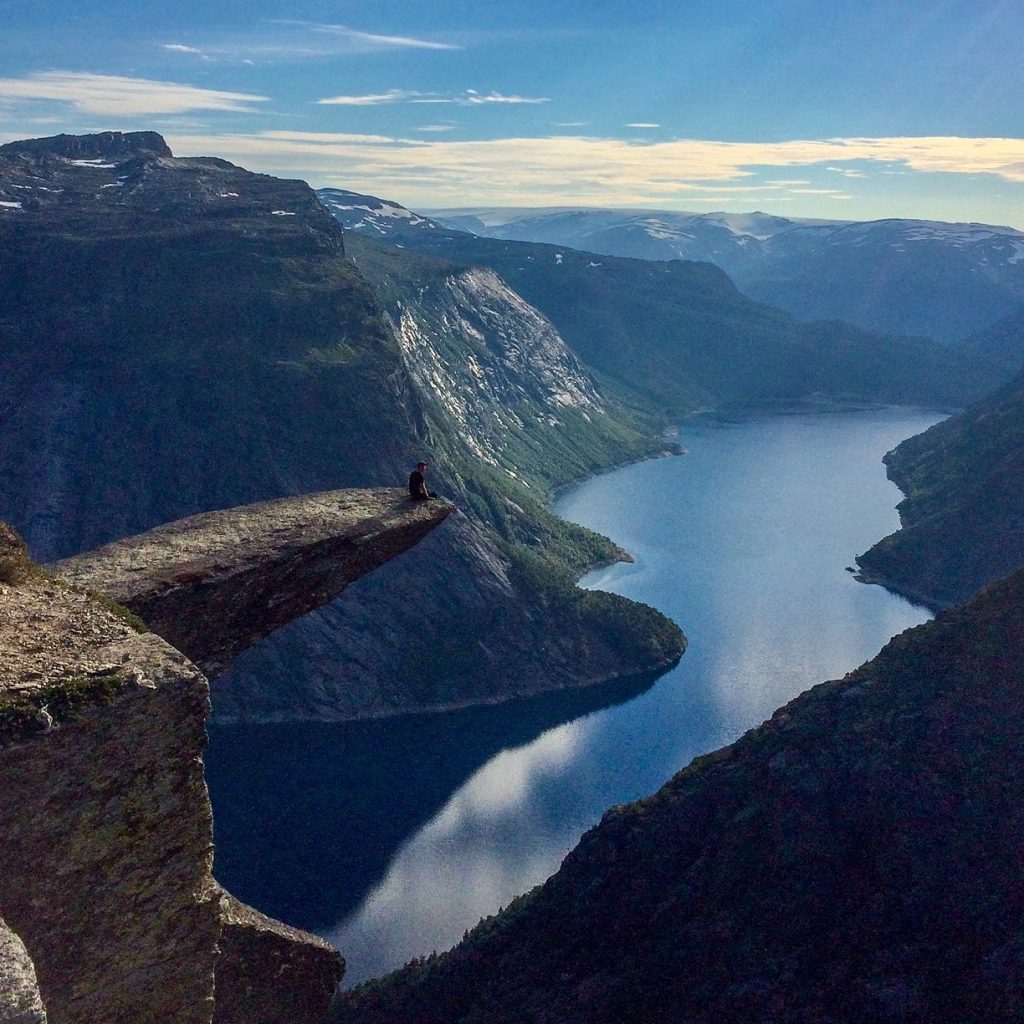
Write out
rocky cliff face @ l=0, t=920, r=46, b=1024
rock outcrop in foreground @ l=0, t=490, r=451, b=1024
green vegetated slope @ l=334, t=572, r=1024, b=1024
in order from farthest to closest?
green vegetated slope @ l=334, t=572, r=1024, b=1024 → rock outcrop in foreground @ l=0, t=490, r=451, b=1024 → rocky cliff face @ l=0, t=920, r=46, b=1024

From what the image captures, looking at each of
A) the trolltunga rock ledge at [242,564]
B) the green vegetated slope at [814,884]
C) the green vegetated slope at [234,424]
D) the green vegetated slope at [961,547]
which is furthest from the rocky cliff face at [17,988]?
the green vegetated slope at [961,547]

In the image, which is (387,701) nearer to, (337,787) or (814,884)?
(337,787)

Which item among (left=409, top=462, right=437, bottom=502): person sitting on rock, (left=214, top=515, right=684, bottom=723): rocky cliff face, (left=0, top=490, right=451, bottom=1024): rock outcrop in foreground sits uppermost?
(left=409, top=462, right=437, bottom=502): person sitting on rock

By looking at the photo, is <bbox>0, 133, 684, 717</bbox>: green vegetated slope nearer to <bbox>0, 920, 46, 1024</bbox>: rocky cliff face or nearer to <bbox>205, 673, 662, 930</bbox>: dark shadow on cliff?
<bbox>205, 673, 662, 930</bbox>: dark shadow on cliff

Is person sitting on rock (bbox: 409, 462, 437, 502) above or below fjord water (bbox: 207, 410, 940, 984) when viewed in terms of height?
above

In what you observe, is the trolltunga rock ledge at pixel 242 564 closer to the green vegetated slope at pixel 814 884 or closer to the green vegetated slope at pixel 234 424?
the green vegetated slope at pixel 814 884

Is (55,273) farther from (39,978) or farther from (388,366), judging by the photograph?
(39,978)

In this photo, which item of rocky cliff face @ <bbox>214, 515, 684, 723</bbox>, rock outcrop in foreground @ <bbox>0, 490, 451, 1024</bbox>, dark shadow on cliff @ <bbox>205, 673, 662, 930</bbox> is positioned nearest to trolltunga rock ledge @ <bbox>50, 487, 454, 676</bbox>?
rock outcrop in foreground @ <bbox>0, 490, 451, 1024</bbox>
